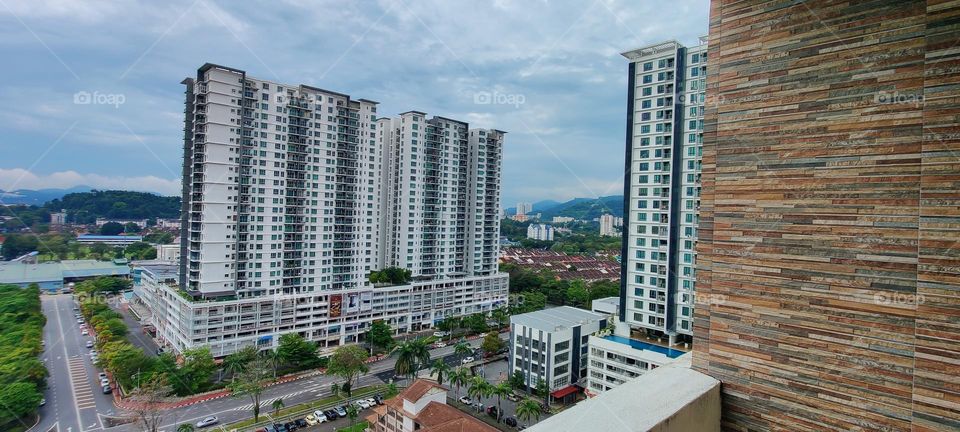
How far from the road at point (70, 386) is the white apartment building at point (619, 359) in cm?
1296

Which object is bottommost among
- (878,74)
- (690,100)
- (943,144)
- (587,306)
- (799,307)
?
(587,306)

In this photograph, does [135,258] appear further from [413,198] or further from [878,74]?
[878,74]

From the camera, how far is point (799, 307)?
5.46ft

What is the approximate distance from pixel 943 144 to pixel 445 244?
21.7m

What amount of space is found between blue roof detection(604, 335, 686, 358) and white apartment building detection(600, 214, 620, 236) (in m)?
40.7

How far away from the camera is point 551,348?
14.4m

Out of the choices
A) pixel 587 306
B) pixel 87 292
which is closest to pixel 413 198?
pixel 587 306

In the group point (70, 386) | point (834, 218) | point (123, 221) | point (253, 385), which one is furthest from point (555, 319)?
point (123, 221)

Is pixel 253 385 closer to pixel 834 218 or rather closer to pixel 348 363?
pixel 348 363

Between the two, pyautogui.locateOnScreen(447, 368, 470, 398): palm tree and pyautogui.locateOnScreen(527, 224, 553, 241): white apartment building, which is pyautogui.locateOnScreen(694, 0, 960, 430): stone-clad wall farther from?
pyautogui.locateOnScreen(527, 224, 553, 241): white apartment building

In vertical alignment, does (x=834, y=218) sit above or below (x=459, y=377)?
above

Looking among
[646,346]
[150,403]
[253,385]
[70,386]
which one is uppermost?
[646,346]

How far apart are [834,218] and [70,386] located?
1944 cm

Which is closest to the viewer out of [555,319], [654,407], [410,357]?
[654,407]
